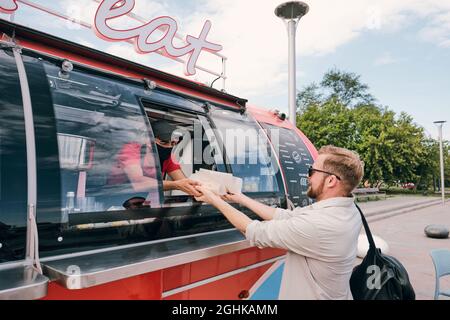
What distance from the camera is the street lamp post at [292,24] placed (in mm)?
6223

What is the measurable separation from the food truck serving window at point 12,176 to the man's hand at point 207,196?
1.00 m

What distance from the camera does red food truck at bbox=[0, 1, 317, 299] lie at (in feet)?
4.14

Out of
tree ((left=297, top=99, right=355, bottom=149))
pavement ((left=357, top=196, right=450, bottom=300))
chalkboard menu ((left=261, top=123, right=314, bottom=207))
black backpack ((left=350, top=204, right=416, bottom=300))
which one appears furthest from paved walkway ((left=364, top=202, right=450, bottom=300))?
tree ((left=297, top=99, right=355, bottom=149))

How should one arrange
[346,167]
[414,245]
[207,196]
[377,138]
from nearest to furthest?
[346,167], [207,196], [414,245], [377,138]

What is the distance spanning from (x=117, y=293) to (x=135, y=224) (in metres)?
0.36

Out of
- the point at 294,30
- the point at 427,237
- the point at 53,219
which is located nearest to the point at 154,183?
the point at 53,219

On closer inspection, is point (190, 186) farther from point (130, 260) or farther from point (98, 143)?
point (130, 260)

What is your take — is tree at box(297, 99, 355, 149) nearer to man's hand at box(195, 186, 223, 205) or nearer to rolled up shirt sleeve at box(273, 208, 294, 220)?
rolled up shirt sleeve at box(273, 208, 294, 220)

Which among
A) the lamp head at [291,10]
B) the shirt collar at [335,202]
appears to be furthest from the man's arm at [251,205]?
the lamp head at [291,10]

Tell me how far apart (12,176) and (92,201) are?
0.37 m

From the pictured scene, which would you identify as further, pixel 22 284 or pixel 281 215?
pixel 281 215

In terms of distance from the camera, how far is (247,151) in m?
2.76

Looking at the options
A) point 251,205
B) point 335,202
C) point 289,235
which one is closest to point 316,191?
point 335,202
